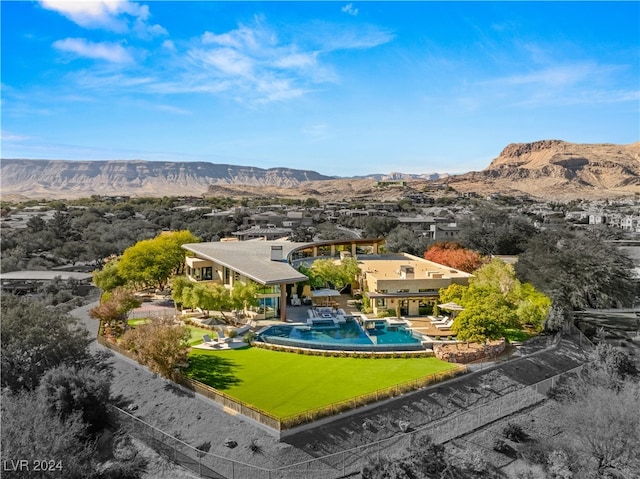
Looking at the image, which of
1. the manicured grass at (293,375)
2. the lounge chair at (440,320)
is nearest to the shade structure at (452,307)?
the lounge chair at (440,320)

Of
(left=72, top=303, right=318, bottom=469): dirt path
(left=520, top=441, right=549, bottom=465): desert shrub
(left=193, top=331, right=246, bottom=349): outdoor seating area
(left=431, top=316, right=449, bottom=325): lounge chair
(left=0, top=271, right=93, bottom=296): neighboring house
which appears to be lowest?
(left=520, top=441, right=549, bottom=465): desert shrub

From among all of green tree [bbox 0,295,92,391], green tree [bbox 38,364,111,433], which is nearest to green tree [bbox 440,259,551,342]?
green tree [bbox 38,364,111,433]

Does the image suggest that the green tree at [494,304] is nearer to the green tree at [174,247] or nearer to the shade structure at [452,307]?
the shade structure at [452,307]

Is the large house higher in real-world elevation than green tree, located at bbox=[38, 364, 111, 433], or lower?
higher

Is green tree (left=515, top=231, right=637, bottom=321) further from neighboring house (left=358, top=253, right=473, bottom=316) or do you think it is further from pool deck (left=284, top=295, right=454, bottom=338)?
pool deck (left=284, top=295, right=454, bottom=338)

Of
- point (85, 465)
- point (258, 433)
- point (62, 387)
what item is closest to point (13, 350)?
point (62, 387)

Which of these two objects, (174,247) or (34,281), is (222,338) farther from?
(34,281)
